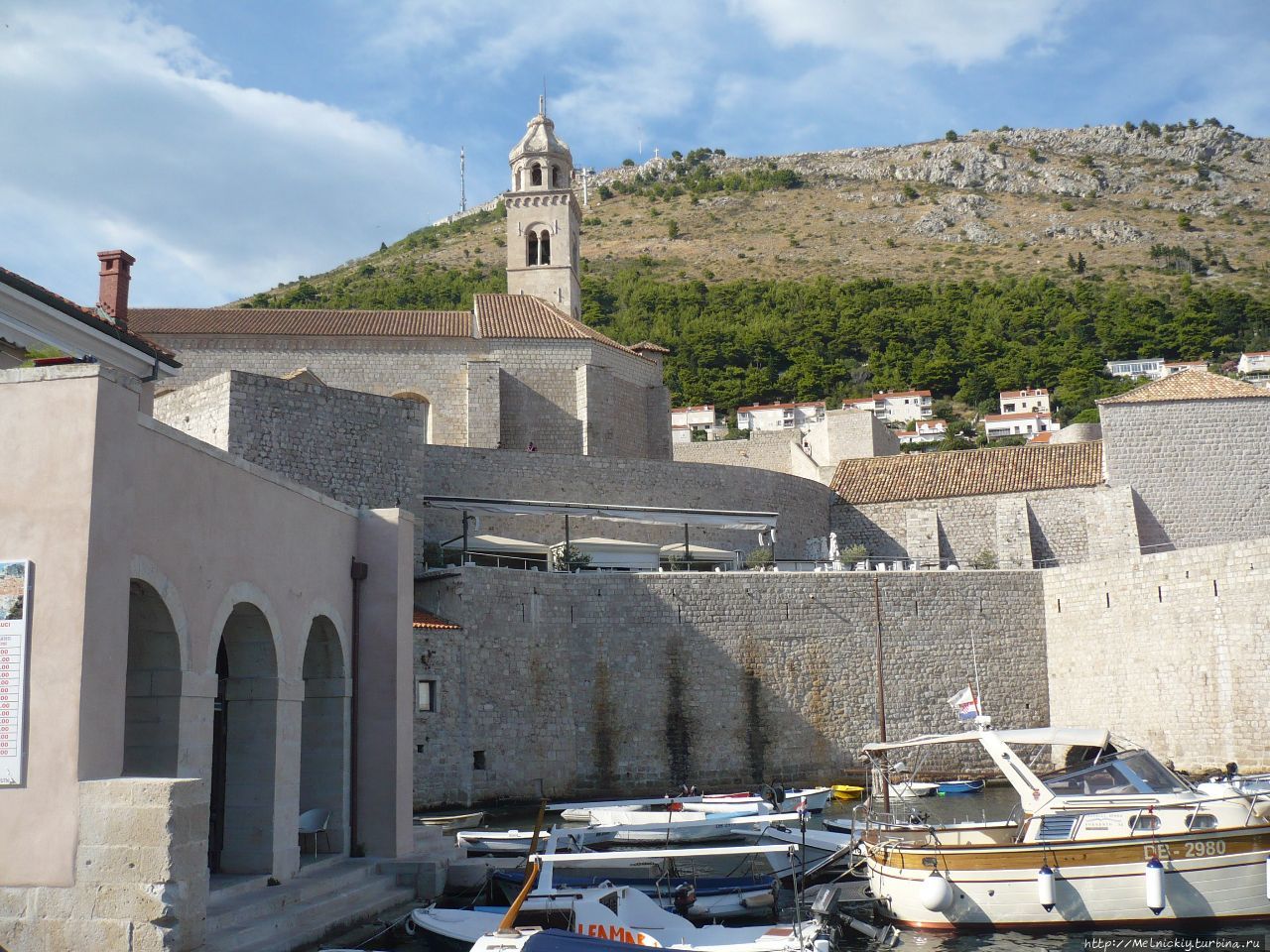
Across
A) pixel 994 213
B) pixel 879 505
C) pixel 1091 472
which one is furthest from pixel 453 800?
pixel 994 213

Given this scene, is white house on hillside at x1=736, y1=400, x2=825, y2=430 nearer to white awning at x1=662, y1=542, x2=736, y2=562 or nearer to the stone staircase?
white awning at x1=662, y1=542, x2=736, y2=562

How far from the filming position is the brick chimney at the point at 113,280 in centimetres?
1955

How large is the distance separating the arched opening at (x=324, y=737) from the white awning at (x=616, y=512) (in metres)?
12.7

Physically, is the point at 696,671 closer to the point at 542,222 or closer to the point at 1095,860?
the point at 1095,860

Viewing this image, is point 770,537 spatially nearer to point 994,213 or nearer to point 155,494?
point 155,494

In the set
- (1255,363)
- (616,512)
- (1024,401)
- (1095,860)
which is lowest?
(1095,860)

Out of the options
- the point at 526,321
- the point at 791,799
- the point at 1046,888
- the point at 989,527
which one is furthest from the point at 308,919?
the point at 526,321

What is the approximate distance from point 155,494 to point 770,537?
23.6 meters

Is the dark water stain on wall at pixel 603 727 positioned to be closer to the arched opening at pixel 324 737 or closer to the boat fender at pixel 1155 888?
the arched opening at pixel 324 737

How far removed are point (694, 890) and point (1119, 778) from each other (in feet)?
16.8

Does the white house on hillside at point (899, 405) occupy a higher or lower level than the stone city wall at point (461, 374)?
higher

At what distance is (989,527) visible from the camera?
1351 inches

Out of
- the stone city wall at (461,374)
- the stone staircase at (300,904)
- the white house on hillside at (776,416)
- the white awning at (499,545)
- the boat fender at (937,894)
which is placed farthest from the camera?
the white house on hillside at (776,416)

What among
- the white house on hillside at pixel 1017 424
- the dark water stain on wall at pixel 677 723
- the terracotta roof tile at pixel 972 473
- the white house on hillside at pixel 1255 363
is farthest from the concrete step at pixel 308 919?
the white house on hillside at pixel 1255 363
